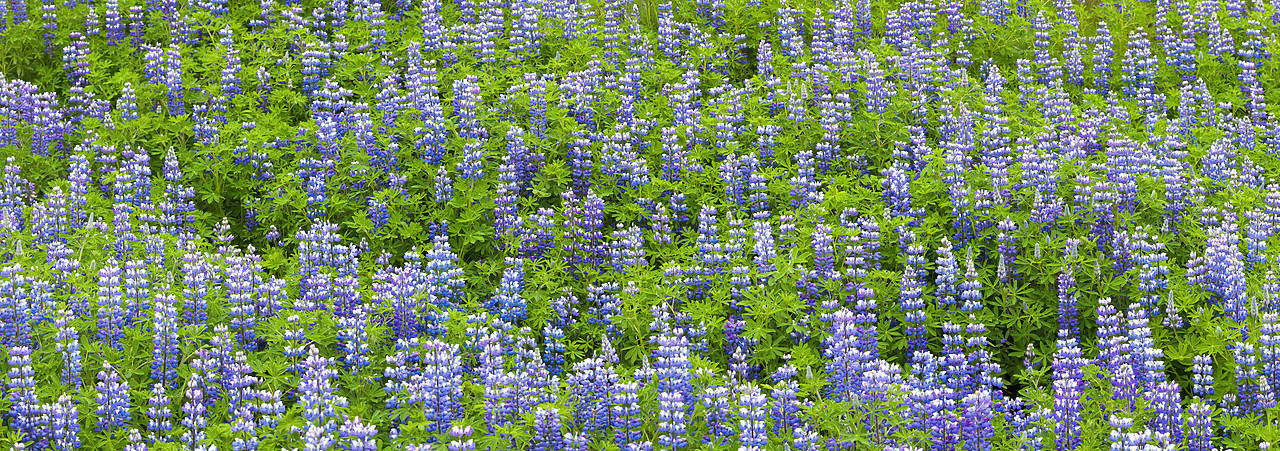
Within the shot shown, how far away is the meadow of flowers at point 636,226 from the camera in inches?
195

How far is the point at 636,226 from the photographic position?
6.83 m

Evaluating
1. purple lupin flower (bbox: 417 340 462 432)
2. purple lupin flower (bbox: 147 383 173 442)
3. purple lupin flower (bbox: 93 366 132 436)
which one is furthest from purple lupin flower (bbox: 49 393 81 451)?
purple lupin flower (bbox: 417 340 462 432)

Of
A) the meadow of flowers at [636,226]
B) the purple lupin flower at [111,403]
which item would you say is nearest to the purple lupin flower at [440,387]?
the meadow of flowers at [636,226]

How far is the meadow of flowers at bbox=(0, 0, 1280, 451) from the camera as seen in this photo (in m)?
4.96

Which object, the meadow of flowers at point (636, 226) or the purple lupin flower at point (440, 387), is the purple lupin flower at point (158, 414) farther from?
the purple lupin flower at point (440, 387)

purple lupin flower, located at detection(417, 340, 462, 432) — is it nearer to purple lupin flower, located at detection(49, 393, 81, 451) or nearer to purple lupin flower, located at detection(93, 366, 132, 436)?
purple lupin flower, located at detection(93, 366, 132, 436)

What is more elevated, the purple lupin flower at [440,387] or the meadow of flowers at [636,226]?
the meadow of flowers at [636,226]

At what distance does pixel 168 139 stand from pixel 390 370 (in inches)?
147

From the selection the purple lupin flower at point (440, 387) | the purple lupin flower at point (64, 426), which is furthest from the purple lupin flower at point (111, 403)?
the purple lupin flower at point (440, 387)

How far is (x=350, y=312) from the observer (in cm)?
588

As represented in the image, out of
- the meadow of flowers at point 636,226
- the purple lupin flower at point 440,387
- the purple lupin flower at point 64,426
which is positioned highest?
the meadow of flowers at point 636,226

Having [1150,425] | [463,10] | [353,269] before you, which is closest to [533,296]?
[353,269]

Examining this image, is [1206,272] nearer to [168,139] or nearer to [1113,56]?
[1113,56]

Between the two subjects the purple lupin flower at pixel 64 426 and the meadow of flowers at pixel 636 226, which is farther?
the meadow of flowers at pixel 636 226
